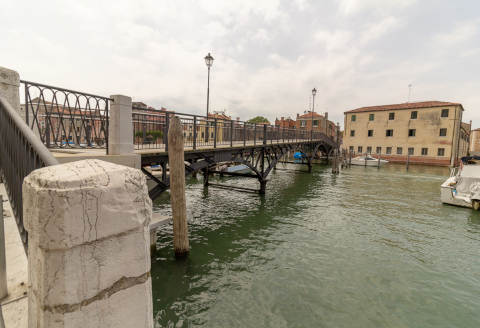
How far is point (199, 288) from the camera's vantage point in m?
6.62

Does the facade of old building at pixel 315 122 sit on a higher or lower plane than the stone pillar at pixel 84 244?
higher

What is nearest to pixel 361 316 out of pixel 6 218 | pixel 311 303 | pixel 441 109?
pixel 311 303

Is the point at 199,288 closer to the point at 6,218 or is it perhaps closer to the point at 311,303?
the point at 311,303

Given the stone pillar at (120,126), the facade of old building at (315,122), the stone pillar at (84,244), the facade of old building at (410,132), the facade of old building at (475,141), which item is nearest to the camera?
the stone pillar at (84,244)

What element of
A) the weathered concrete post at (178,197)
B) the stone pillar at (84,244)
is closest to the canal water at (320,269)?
the weathered concrete post at (178,197)

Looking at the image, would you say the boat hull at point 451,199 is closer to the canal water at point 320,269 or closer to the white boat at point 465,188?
the white boat at point 465,188

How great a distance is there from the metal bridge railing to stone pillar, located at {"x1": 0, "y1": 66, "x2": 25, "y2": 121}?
5.42 ft

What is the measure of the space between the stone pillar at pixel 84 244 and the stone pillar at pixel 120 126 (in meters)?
5.16

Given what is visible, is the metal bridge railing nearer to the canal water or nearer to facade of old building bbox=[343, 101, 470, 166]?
the canal water

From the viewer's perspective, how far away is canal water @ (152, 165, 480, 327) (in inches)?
225

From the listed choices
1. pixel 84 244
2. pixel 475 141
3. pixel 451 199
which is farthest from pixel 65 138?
pixel 475 141

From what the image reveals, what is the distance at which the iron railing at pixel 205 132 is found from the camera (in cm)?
823

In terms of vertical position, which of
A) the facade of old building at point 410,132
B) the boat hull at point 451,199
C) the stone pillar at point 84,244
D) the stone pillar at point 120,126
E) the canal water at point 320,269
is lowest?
the canal water at point 320,269

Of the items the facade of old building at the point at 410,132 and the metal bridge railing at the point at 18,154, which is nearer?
the metal bridge railing at the point at 18,154
